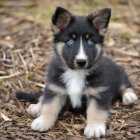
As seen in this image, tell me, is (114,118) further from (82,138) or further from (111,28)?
(111,28)

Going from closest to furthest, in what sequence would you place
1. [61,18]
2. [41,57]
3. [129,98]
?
[61,18] → [129,98] → [41,57]

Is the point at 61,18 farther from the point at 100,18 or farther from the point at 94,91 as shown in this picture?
the point at 94,91

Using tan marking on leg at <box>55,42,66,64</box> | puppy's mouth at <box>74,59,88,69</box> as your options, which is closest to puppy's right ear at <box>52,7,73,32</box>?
tan marking on leg at <box>55,42,66,64</box>

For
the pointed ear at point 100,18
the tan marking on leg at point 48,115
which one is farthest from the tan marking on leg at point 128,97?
the pointed ear at point 100,18

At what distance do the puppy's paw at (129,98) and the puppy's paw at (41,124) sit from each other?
3.57 ft

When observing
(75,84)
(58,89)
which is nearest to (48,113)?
(58,89)

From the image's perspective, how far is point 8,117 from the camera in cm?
591

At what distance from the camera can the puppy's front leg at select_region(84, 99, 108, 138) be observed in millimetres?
5395

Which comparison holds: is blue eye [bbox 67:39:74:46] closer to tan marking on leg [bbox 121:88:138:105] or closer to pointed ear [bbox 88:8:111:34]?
pointed ear [bbox 88:8:111:34]

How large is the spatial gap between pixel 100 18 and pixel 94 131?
4.32 ft

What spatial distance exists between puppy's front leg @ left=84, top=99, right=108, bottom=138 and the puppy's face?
47cm

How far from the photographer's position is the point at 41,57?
7660 mm

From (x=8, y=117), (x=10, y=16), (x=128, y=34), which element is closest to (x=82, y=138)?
(x=8, y=117)

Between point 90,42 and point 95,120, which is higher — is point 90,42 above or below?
above
